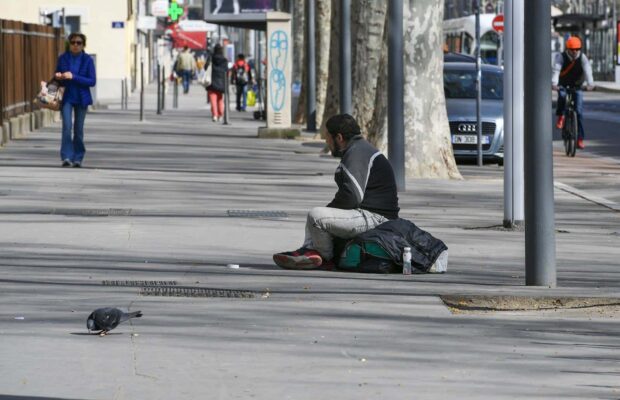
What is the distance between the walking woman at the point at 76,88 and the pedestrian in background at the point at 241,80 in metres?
27.7

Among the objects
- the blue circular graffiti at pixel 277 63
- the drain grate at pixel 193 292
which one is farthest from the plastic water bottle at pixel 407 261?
the blue circular graffiti at pixel 277 63

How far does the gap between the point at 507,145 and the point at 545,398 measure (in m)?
7.98

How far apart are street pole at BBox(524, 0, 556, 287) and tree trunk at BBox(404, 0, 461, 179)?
10.5m

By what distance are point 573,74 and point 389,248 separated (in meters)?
16.0

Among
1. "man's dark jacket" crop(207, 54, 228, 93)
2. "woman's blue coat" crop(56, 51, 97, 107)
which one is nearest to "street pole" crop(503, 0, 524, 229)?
"woman's blue coat" crop(56, 51, 97, 107)

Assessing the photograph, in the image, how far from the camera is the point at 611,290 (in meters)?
10.8

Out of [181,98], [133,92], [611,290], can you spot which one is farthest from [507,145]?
[133,92]

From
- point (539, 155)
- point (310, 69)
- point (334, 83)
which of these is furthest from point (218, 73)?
point (539, 155)

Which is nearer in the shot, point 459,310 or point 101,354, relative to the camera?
point 101,354

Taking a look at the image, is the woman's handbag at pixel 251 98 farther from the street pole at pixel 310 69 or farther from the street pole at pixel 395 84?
the street pole at pixel 395 84

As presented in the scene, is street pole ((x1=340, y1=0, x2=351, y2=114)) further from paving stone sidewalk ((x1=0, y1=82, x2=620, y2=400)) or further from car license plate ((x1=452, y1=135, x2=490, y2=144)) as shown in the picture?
paving stone sidewalk ((x1=0, y1=82, x2=620, y2=400))

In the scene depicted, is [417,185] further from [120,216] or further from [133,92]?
[133,92]

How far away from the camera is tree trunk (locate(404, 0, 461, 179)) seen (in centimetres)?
2161

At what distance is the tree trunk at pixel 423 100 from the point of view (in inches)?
851
